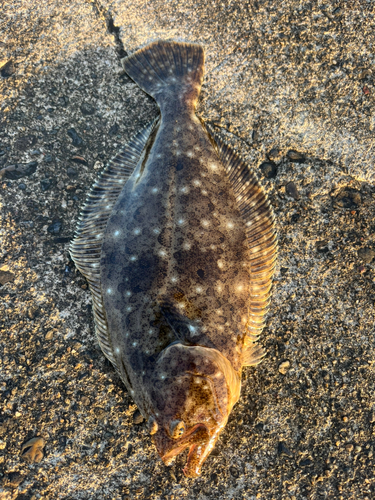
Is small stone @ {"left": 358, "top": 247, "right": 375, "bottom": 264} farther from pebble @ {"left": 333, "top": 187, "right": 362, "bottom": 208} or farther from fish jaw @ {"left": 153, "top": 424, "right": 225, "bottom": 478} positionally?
fish jaw @ {"left": 153, "top": 424, "right": 225, "bottom": 478}

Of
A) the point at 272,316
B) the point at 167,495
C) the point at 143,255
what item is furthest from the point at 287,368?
the point at 143,255

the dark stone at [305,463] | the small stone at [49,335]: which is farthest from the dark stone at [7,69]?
the dark stone at [305,463]

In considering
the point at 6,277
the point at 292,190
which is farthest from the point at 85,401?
the point at 292,190

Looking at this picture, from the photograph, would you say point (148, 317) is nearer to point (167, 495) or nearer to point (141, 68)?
point (167, 495)

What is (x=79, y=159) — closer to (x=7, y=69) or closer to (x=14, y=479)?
(x=7, y=69)

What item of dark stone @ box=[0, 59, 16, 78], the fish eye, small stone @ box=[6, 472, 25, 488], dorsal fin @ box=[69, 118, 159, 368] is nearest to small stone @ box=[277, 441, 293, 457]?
the fish eye

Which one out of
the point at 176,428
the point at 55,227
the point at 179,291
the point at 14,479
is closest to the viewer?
the point at 176,428
